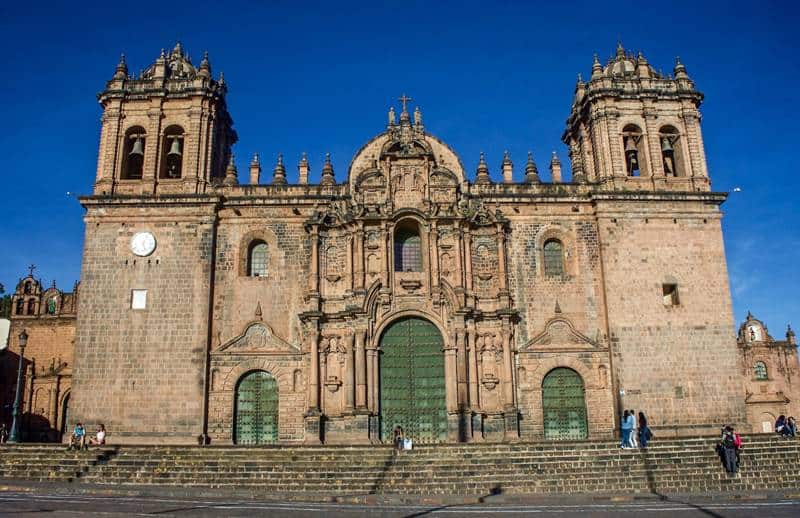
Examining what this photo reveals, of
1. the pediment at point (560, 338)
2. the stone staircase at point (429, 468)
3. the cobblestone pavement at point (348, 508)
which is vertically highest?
the pediment at point (560, 338)

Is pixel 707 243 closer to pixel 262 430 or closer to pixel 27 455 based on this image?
pixel 262 430

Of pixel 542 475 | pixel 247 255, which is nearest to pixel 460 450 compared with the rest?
pixel 542 475

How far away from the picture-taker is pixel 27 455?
1989 centimetres

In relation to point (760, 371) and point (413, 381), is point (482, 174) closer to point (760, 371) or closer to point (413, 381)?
point (413, 381)

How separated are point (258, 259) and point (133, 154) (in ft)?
21.6

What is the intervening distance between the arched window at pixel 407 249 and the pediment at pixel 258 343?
16.9 feet

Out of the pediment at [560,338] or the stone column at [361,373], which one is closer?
the stone column at [361,373]

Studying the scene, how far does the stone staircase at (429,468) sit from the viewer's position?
17.8m

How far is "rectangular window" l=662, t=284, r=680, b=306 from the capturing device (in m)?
25.8

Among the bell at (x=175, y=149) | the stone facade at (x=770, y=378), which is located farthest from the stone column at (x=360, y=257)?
the stone facade at (x=770, y=378)

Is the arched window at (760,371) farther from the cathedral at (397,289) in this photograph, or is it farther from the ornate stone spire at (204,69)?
the ornate stone spire at (204,69)

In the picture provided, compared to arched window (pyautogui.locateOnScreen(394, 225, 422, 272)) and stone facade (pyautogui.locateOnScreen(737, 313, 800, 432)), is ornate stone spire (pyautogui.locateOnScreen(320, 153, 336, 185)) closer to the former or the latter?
arched window (pyautogui.locateOnScreen(394, 225, 422, 272))

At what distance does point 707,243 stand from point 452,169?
1019cm

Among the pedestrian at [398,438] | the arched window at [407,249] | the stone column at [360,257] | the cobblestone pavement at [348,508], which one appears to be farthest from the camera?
the arched window at [407,249]
